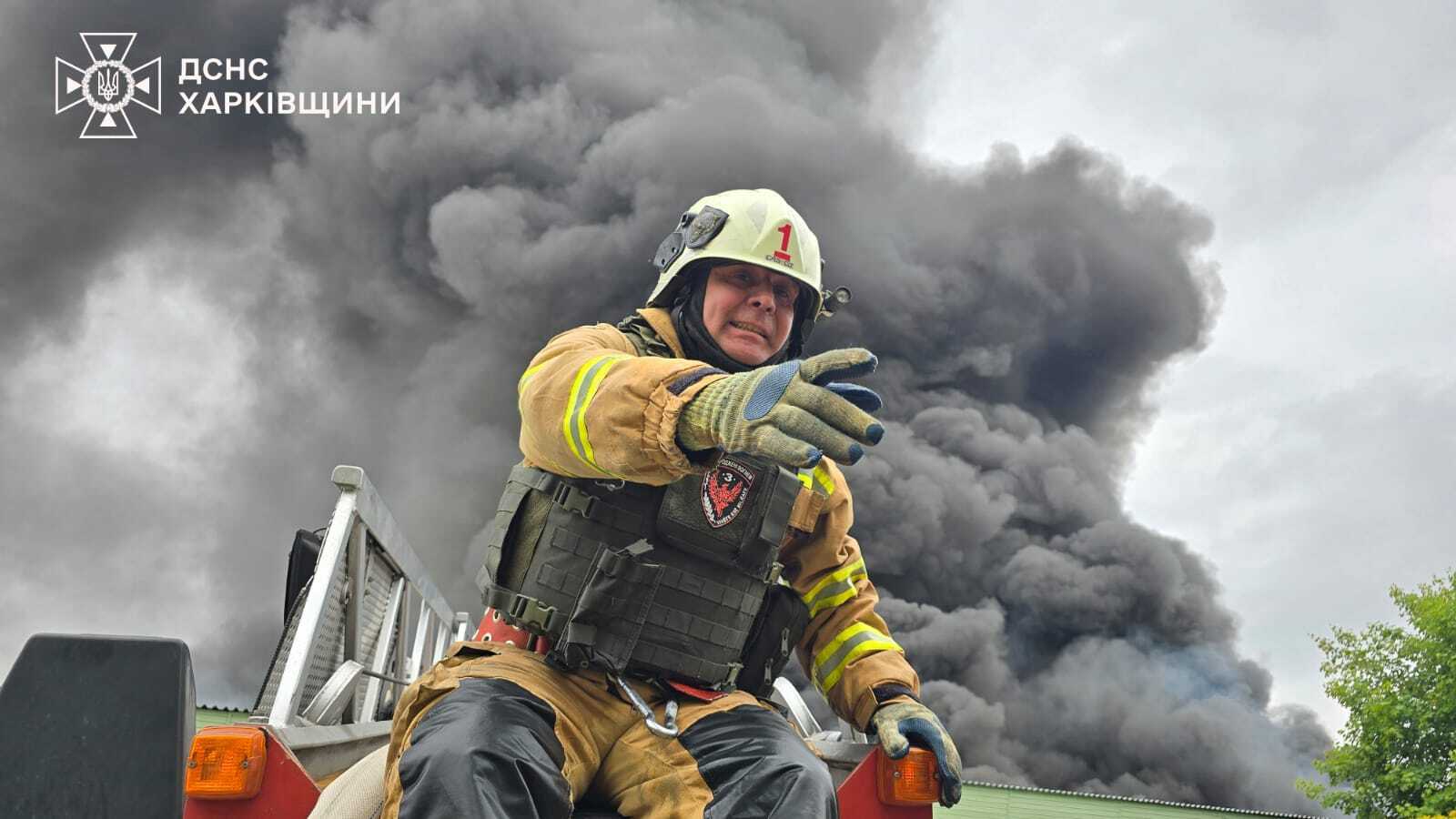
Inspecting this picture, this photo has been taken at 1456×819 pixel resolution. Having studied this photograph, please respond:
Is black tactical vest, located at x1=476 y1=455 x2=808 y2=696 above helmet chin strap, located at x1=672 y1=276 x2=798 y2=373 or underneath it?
underneath

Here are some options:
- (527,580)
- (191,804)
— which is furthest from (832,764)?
(191,804)

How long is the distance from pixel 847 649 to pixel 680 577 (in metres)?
0.95

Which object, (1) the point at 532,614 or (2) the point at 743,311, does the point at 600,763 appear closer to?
(1) the point at 532,614

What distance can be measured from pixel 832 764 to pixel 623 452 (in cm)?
164

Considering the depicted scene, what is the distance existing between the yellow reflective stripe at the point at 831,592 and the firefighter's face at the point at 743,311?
814mm

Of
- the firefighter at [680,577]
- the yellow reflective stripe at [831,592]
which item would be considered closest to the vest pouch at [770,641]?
the firefighter at [680,577]

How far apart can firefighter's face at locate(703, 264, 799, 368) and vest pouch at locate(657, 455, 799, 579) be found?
0.47 m

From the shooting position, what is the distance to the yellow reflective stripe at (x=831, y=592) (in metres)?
3.50

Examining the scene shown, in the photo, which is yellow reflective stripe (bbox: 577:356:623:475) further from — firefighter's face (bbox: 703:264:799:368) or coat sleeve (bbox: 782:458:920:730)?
coat sleeve (bbox: 782:458:920:730)

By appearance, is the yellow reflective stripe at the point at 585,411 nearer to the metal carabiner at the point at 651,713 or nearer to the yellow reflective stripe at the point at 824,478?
the metal carabiner at the point at 651,713

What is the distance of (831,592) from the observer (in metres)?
3.50

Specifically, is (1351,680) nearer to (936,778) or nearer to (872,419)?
(936,778)

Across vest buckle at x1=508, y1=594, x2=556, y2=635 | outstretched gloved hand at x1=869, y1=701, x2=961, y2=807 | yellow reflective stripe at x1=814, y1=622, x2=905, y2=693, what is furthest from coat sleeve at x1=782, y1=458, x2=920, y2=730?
vest buckle at x1=508, y1=594, x2=556, y2=635

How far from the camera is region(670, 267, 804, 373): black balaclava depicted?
3.26m
